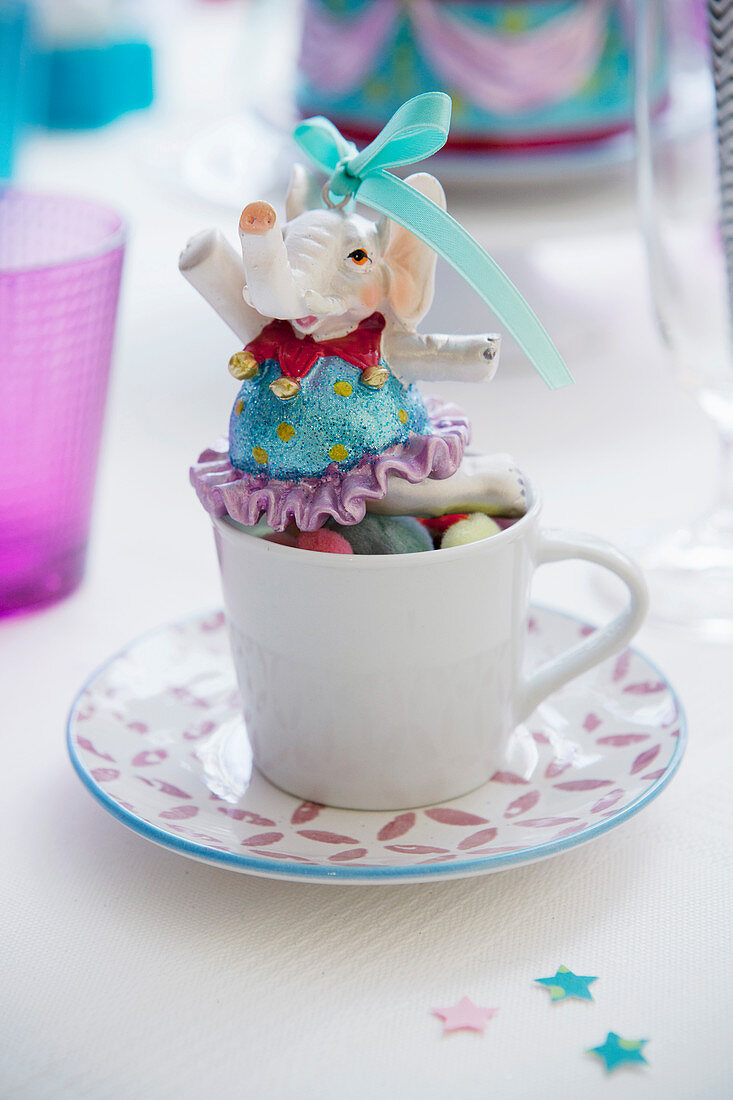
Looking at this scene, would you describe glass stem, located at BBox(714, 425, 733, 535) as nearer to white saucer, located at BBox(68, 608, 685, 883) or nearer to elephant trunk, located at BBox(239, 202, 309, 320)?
white saucer, located at BBox(68, 608, 685, 883)

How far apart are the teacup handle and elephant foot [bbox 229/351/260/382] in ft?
0.34

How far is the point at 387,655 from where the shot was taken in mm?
372

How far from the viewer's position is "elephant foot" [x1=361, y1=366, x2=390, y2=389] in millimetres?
366

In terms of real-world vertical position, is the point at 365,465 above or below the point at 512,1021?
above

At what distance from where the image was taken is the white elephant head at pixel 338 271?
34cm

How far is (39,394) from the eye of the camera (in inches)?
20.2

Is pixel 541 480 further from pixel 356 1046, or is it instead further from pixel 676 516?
pixel 356 1046

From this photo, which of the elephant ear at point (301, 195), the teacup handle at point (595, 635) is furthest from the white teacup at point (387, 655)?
the elephant ear at point (301, 195)

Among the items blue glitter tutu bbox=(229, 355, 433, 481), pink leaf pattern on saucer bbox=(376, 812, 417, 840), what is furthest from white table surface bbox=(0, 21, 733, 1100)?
blue glitter tutu bbox=(229, 355, 433, 481)

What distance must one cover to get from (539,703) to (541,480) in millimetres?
255

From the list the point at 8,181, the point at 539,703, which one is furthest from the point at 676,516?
the point at 8,181

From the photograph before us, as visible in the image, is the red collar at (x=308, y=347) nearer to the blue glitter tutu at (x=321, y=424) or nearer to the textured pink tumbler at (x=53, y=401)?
the blue glitter tutu at (x=321, y=424)

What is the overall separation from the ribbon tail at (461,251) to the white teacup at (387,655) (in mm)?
53

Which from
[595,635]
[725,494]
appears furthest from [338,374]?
[725,494]
